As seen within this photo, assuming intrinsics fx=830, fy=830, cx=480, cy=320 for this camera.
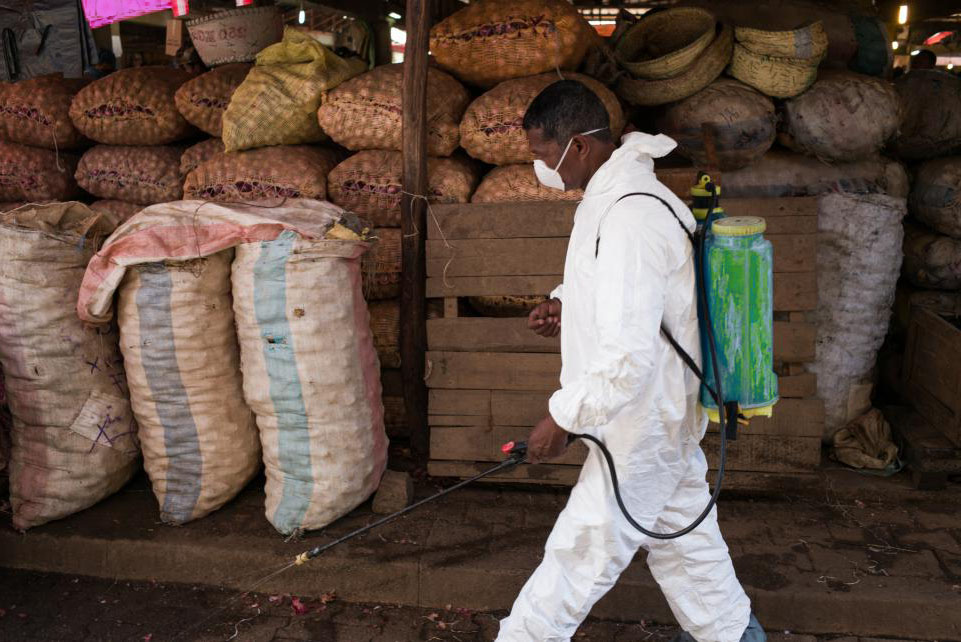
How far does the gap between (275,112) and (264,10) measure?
32.7 inches

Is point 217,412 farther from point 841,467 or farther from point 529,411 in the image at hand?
point 841,467

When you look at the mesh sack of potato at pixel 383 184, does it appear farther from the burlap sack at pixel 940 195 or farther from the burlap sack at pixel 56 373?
the burlap sack at pixel 940 195

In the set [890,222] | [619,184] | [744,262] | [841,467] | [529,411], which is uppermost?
[619,184]

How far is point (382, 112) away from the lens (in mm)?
4016

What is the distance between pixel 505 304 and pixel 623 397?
1765 millimetres

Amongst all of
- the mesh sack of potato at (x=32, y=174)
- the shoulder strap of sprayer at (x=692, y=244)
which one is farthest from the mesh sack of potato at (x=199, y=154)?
the shoulder strap of sprayer at (x=692, y=244)

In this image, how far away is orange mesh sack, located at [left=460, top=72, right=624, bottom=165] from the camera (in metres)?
3.86

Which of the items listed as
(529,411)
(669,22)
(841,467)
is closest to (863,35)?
(669,22)

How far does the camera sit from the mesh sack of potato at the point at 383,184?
403 centimetres

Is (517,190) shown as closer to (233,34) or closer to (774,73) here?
(774,73)

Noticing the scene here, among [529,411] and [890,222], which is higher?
[890,222]

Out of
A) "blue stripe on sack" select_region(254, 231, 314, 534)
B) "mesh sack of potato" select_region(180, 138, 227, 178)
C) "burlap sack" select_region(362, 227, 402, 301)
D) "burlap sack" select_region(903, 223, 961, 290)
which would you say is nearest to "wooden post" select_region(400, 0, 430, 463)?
"burlap sack" select_region(362, 227, 402, 301)

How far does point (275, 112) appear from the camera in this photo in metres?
4.17

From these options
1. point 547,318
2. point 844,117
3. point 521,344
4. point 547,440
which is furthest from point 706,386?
point 844,117
